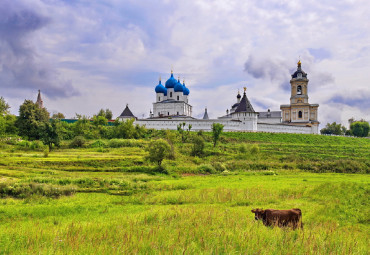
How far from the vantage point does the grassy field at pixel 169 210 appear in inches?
235

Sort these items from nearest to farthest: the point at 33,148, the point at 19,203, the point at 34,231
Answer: the point at 34,231, the point at 19,203, the point at 33,148

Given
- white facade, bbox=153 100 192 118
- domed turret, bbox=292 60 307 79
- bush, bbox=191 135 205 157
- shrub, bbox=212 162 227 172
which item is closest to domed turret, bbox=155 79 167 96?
white facade, bbox=153 100 192 118

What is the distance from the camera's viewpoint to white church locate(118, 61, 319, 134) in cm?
6288

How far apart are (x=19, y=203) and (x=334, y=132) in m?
90.9

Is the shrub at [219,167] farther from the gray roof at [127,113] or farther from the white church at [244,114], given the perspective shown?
the gray roof at [127,113]

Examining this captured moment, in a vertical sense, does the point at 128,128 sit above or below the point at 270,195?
above

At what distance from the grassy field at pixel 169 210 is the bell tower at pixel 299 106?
51597 millimetres

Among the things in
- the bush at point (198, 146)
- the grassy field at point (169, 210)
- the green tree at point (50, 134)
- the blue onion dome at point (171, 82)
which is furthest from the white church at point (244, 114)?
the grassy field at point (169, 210)

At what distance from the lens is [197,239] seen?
21.1ft

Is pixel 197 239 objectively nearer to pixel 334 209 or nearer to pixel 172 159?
pixel 334 209

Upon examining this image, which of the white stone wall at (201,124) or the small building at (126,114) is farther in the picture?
the small building at (126,114)

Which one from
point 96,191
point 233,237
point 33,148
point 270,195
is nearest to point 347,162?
point 270,195

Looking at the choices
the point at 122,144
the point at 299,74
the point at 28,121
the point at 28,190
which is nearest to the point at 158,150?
the point at 28,190

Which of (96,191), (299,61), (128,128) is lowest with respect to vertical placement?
(96,191)
